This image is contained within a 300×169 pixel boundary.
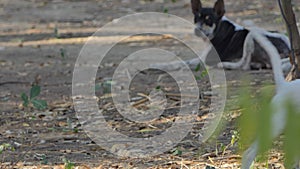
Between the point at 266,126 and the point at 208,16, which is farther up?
the point at 208,16

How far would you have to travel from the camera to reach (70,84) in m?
5.73

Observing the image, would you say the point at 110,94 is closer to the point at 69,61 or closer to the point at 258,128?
the point at 69,61

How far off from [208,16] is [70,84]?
1.75 metres

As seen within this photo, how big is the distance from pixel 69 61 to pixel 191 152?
372cm

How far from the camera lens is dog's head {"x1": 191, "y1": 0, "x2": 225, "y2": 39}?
22.2 feet

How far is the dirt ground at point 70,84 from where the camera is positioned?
326 cm

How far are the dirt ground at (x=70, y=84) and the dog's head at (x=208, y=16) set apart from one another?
44cm

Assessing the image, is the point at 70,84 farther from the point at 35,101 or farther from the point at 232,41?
the point at 232,41

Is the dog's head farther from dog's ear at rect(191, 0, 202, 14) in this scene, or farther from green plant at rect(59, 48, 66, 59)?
green plant at rect(59, 48, 66, 59)

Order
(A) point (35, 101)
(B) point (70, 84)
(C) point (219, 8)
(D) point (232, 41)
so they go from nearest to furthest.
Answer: (A) point (35, 101) → (B) point (70, 84) → (D) point (232, 41) → (C) point (219, 8)

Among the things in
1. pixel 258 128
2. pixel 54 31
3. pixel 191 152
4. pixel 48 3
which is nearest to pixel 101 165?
pixel 191 152

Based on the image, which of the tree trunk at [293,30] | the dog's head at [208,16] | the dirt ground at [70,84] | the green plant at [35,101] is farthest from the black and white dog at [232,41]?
the tree trunk at [293,30]

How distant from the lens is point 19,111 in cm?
475

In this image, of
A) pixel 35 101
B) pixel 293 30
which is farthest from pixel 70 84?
pixel 293 30
